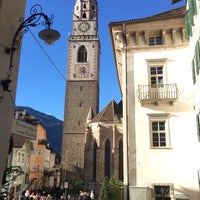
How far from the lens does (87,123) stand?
5034 centimetres

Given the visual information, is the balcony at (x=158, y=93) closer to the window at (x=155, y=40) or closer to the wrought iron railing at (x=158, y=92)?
the wrought iron railing at (x=158, y=92)

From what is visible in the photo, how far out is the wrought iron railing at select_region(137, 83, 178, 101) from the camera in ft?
49.1

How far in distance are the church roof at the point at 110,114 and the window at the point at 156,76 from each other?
30.7 m

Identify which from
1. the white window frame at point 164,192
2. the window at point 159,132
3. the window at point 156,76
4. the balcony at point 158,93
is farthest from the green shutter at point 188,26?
the white window frame at point 164,192

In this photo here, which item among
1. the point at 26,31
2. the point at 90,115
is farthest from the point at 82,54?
the point at 26,31

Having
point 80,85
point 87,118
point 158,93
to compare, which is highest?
point 80,85

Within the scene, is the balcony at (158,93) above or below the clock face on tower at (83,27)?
below

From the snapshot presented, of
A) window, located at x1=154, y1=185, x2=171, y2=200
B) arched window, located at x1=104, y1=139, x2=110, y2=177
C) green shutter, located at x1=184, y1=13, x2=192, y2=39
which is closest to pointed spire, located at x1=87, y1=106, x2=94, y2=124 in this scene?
arched window, located at x1=104, y1=139, x2=110, y2=177

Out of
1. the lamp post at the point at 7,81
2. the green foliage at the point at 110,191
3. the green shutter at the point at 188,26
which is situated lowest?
the green foliage at the point at 110,191

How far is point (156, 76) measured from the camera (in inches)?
622

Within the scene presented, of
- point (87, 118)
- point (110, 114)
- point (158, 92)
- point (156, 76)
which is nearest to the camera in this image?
point (158, 92)

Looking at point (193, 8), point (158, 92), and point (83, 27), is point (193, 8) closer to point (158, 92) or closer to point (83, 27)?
point (158, 92)

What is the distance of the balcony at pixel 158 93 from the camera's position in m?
14.9

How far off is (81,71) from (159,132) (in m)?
44.4
